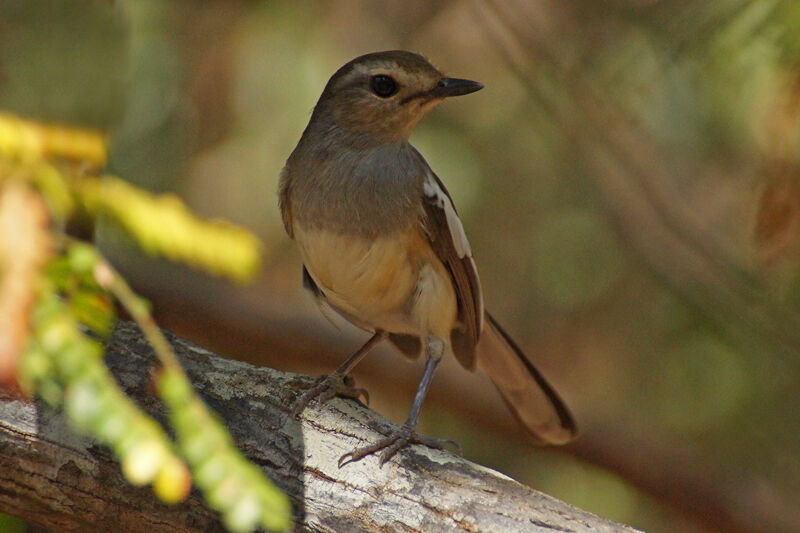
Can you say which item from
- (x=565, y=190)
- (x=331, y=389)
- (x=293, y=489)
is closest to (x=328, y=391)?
(x=331, y=389)

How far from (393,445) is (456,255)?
870 millimetres

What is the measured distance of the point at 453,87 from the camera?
3.32 meters

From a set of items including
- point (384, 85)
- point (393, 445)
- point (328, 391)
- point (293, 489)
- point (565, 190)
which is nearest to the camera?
point (293, 489)

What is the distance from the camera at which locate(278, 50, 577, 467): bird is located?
10.8 feet

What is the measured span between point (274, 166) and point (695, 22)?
2.65 metres

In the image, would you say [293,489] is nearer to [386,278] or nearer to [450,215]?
[386,278]

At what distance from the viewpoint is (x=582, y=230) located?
18.0 feet

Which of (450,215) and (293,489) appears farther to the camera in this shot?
(450,215)

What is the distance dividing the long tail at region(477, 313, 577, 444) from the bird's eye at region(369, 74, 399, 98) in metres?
1.09

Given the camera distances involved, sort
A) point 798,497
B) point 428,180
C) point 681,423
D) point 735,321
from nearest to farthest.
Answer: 1. point 428,180
2. point 735,321
3. point 798,497
4. point 681,423

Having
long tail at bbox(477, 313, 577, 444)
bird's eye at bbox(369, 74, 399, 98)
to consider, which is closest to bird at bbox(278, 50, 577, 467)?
bird's eye at bbox(369, 74, 399, 98)

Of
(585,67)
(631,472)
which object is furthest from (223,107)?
(631,472)

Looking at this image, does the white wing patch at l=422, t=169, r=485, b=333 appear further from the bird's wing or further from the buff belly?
the buff belly

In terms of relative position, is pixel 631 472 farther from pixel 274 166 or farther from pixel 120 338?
pixel 274 166
